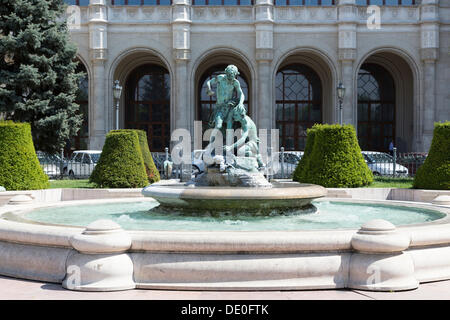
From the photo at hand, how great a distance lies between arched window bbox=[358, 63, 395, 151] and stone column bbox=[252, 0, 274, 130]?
9.89 meters

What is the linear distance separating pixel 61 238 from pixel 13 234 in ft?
2.46

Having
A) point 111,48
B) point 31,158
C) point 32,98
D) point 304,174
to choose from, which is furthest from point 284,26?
point 31,158

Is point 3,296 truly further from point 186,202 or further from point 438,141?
point 438,141

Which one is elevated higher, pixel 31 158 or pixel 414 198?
pixel 31 158

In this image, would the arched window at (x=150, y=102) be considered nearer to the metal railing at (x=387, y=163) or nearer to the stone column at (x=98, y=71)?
the stone column at (x=98, y=71)

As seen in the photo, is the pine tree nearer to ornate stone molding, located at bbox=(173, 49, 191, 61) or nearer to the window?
ornate stone molding, located at bbox=(173, 49, 191, 61)

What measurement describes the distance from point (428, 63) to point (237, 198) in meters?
28.3

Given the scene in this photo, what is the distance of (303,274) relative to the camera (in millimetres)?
5297

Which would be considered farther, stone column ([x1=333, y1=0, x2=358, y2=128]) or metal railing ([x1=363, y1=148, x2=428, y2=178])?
stone column ([x1=333, y1=0, x2=358, y2=128])

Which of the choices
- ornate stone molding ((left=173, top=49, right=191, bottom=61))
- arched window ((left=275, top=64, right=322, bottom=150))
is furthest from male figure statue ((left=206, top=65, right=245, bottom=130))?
arched window ((left=275, top=64, right=322, bottom=150))

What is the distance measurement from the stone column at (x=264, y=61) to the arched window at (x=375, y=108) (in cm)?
989

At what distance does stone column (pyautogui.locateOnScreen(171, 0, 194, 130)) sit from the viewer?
31.5m

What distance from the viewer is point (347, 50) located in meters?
31.8

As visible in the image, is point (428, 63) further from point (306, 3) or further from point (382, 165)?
point (382, 165)
